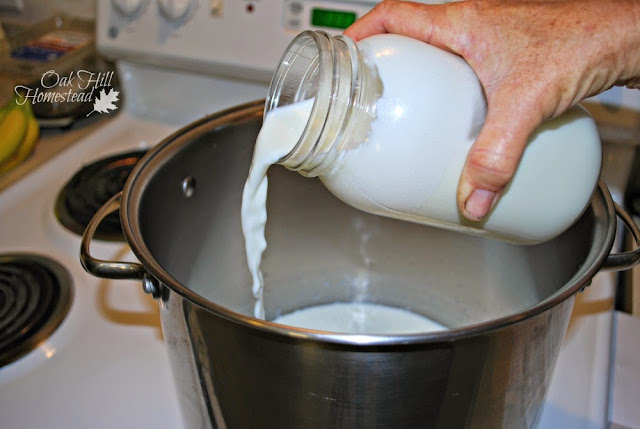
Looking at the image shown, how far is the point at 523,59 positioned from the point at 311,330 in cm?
22

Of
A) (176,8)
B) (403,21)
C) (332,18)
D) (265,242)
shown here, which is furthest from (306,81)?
(176,8)

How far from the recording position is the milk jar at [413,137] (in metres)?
0.43

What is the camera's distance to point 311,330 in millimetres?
368

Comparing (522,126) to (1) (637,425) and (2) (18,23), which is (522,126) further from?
(2) (18,23)

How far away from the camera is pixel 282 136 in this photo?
0.46 metres

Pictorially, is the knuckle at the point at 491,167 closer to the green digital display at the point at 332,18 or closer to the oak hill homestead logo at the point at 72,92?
the green digital display at the point at 332,18

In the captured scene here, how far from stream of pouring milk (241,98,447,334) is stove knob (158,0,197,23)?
351 mm

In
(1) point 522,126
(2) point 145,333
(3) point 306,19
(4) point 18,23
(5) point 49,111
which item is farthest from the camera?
(4) point 18,23

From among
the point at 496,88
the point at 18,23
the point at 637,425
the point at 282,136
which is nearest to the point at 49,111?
the point at 18,23

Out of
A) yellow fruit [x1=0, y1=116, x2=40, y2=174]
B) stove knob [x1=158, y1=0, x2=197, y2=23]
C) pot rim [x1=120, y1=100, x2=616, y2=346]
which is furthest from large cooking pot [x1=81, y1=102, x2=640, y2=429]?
yellow fruit [x1=0, y1=116, x2=40, y2=174]

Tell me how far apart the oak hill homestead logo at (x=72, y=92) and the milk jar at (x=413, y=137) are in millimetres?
589

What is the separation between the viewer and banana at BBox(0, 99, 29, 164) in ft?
2.72

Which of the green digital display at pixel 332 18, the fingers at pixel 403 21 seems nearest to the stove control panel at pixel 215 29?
the green digital display at pixel 332 18

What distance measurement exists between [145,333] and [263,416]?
0.24m
